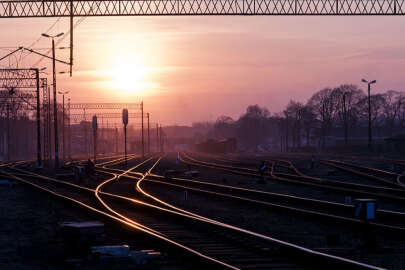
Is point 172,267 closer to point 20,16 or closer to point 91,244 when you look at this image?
point 91,244

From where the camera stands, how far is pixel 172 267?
11.3m

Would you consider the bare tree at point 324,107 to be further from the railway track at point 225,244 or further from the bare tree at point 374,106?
the railway track at point 225,244

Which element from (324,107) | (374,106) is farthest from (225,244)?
(374,106)

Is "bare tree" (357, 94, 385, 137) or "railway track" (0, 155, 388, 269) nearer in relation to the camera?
"railway track" (0, 155, 388, 269)

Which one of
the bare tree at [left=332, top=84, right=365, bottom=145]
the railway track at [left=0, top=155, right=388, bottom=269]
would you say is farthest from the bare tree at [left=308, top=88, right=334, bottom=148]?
the railway track at [left=0, top=155, right=388, bottom=269]

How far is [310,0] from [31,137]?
446 ft

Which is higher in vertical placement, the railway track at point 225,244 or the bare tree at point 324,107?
the bare tree at point 324,107

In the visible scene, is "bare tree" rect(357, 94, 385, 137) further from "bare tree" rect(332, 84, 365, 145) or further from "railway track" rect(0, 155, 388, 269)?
"railway track" rect(0, 155, 388, 269)

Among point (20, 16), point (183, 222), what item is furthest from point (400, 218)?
point (20, 16)

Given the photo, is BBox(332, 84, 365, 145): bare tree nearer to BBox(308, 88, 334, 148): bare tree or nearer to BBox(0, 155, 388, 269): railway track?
BBox(308, 88, 334, 148): bare tree

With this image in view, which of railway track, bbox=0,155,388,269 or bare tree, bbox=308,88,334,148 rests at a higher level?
bare tree, bbox=308,88,334,148

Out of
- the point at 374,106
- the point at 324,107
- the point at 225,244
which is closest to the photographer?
the point at 225,244

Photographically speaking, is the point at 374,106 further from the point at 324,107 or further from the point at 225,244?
the point at 225,244

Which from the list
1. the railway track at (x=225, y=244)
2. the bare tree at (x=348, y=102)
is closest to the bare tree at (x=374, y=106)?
the bare tree at (x=348, y=102)
